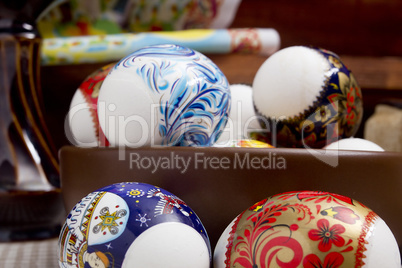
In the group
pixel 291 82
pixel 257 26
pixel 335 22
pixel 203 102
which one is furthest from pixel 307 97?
pixel 335 22

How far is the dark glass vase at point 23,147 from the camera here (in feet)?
2.34

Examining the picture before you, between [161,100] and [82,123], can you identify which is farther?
[82,123]

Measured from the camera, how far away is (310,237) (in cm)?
37

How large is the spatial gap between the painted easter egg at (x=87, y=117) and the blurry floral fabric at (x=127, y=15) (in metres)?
0.46

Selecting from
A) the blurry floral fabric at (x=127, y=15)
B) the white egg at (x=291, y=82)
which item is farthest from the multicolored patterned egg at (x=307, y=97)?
the blurry floral fabric at (x=127, y=15)

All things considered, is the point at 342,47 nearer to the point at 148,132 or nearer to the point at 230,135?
the point at 230,135

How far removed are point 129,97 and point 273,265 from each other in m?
0.24

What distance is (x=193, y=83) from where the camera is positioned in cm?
51

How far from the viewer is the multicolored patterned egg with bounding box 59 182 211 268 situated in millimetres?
379

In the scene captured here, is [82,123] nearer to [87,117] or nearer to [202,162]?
[87,117]

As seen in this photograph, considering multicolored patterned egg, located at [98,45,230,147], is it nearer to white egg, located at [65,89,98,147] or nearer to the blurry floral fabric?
white egg, located at [65,89,98,147]

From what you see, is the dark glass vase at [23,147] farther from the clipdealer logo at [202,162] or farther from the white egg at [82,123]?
the clipdealer logo at [202,162]

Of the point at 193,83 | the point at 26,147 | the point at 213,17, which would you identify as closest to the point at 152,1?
the point at 213,17

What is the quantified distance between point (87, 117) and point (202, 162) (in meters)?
0.20
